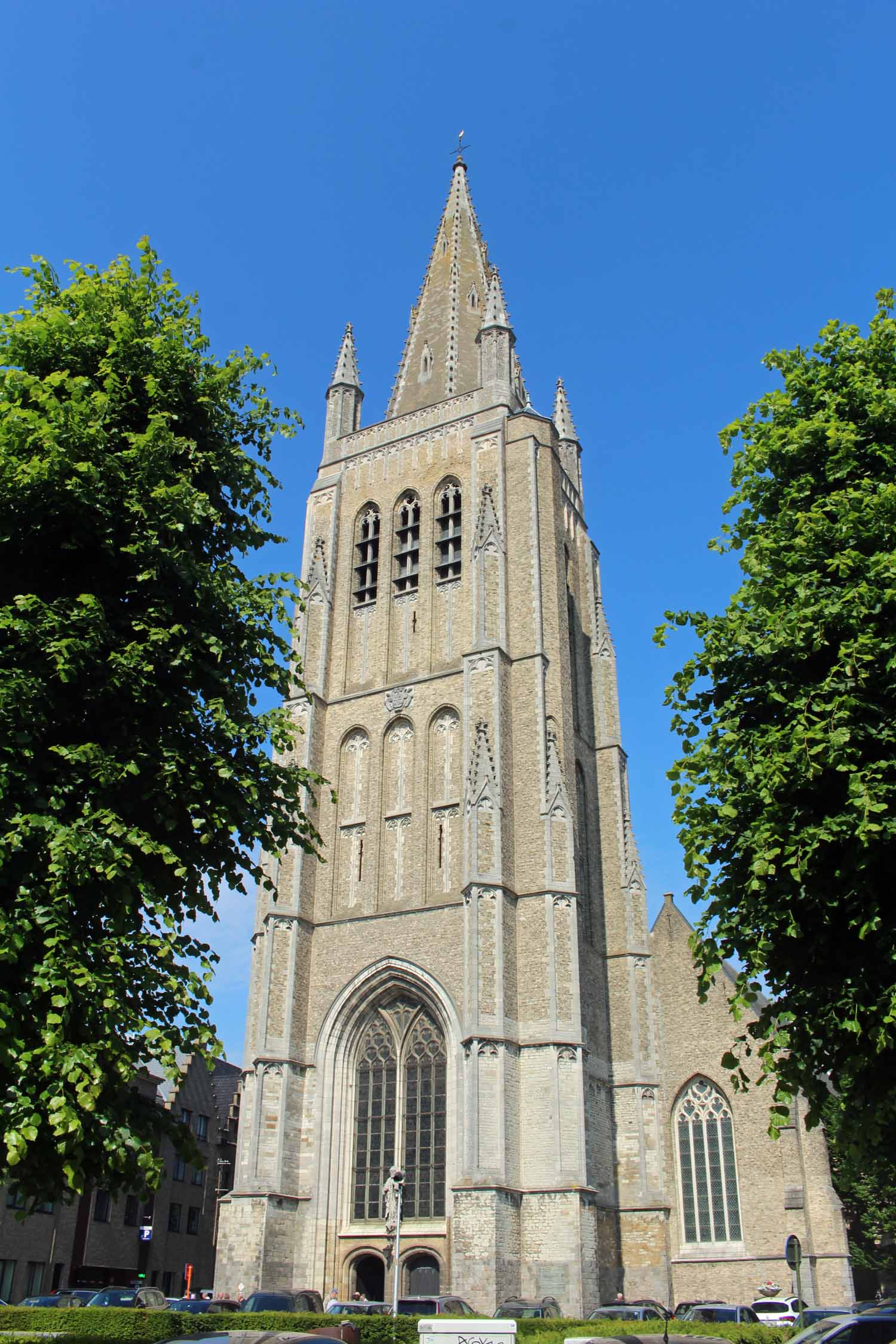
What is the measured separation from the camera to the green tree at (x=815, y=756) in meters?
10.4

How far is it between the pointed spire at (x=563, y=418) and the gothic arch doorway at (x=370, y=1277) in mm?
29633

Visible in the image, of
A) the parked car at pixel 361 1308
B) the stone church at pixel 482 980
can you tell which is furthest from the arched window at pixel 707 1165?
the parked car at pixel 361 1308

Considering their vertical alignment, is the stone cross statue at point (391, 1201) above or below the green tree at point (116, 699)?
below

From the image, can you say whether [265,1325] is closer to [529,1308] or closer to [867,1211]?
[529,1308]

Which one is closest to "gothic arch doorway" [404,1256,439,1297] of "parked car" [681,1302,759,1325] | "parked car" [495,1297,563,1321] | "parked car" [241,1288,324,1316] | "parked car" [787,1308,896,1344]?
"parked car" [495,1297,563,1321]

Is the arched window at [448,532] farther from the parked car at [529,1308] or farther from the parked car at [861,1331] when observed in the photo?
the parked car at [861,1331]

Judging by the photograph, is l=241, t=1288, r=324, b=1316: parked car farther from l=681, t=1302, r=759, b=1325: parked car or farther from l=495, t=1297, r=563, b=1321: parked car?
l=681, t=1302, r=759, b=1325: parked car

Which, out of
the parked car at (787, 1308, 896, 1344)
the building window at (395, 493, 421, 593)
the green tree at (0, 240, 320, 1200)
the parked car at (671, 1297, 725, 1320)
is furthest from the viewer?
the building window at (395, 493, 421, 593)

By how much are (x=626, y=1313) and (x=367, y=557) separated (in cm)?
2347

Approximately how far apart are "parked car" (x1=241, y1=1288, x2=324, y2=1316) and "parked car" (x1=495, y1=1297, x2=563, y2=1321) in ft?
12.1

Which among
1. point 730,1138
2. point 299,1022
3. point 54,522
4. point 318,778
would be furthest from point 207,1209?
point 54,522

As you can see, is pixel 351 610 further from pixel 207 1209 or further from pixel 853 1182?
pixel 207 1209

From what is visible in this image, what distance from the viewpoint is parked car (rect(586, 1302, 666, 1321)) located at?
72.2 ft

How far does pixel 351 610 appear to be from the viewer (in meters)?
36.5
